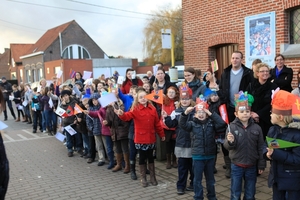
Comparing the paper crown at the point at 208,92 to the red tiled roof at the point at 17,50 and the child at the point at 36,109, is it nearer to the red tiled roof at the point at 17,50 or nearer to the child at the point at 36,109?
the child at the point at 36,109

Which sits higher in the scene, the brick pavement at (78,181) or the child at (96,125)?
the child at (96,125)

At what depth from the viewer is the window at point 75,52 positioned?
42.5 m

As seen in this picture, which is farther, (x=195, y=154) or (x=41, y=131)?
(x=41, y=131)

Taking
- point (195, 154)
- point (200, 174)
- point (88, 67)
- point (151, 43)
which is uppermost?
point (151, 43)

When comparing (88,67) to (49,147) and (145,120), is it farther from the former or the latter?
(145,120)

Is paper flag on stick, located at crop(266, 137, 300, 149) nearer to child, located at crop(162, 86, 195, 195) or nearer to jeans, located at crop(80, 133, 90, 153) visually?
child, located at crop(162, 86, 195, 195)

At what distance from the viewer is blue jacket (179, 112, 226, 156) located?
13.5 feet

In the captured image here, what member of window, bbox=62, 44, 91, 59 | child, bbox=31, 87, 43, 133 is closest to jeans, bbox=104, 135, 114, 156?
child, bbox=31, 87, 43, 133

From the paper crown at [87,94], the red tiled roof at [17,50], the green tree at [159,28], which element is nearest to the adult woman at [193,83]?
the paper crown at [87,94]

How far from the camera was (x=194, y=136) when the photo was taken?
13.8ft

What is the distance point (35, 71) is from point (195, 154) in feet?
140

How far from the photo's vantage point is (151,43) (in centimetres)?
3450

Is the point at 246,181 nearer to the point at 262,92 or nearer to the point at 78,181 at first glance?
the point at 262,92

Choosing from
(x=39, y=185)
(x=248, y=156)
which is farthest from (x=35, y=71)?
(x=248, y=156)
